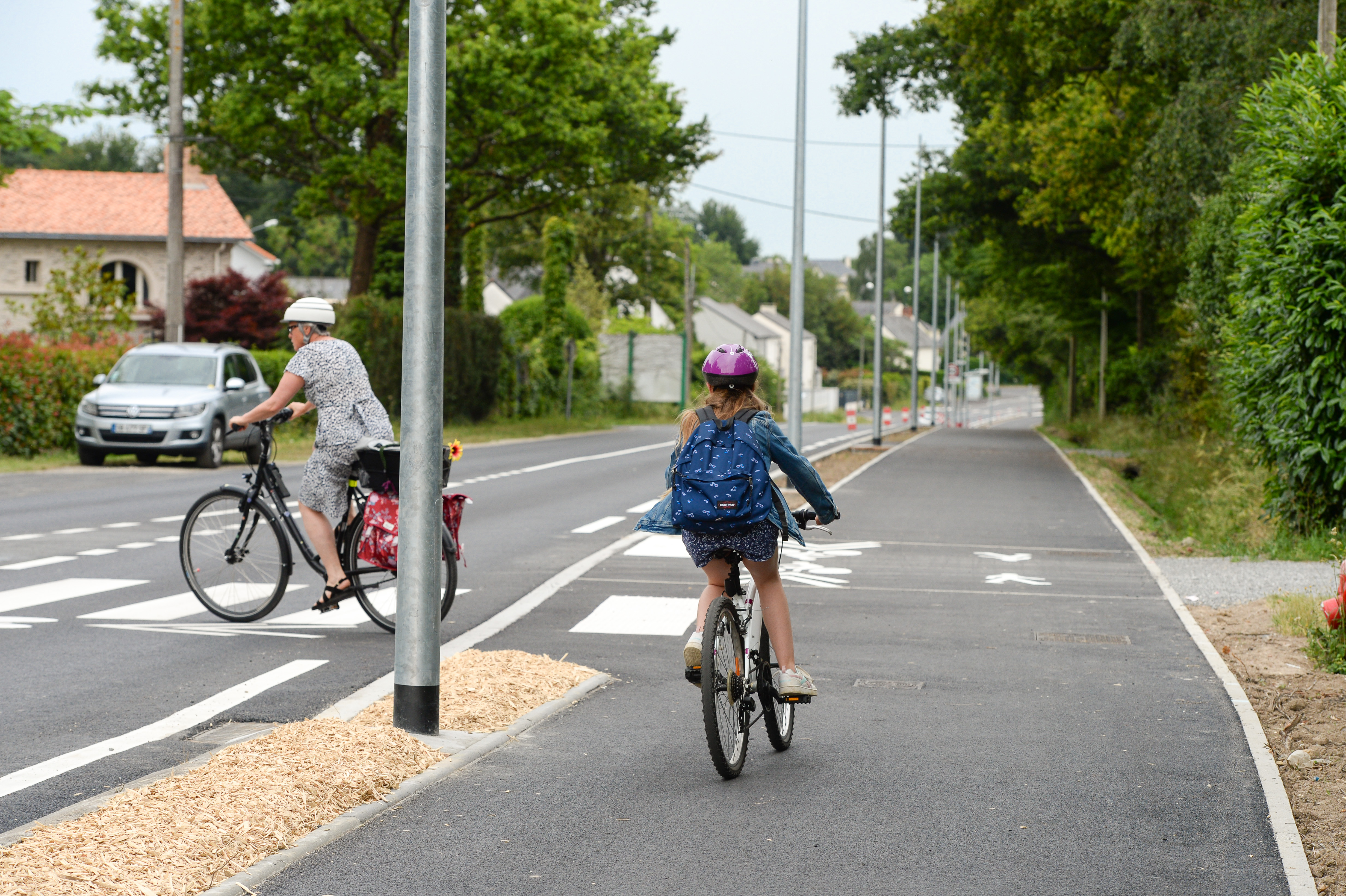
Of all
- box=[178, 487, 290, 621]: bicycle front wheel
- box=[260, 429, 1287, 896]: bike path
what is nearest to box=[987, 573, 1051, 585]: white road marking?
box=[260, 429, 1287, 896]: bike path

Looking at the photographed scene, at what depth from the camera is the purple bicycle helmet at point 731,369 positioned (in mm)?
5605

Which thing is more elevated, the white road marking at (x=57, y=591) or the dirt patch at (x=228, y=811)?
the dirt patch at (x=228, y=811)

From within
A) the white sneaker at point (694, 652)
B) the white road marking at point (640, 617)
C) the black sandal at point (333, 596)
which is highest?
the white sneaker at point (694, 652)

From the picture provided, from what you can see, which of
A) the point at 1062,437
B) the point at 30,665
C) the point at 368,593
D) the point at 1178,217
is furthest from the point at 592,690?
the point at 1062,437

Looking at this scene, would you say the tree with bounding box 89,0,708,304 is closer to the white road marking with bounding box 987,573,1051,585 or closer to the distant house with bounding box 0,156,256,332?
the distant house with bounding box 0,156,256,332

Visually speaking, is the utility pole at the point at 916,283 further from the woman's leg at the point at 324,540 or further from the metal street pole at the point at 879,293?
the woman's leg at the point at 324,540

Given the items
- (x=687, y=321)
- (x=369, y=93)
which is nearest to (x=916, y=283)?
(x=687, y=321)

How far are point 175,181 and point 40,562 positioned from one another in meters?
17.7

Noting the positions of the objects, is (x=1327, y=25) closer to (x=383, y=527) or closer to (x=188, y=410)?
(x=383, y=527)

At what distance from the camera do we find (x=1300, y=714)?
6.94 metres

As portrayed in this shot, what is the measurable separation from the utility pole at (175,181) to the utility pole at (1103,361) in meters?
27.1

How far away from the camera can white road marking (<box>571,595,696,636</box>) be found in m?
9.16

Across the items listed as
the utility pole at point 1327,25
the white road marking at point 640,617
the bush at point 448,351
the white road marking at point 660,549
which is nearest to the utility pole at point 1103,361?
the bush at point 448,351

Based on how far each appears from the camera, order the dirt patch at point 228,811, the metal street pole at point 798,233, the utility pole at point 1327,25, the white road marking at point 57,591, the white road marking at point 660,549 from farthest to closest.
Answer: the metal street pole at point 798,233
the utility pole at point 1327,25
the white road marking at point 660,549
the white road marking at point 57,591
the dirt patch at point 228,811
